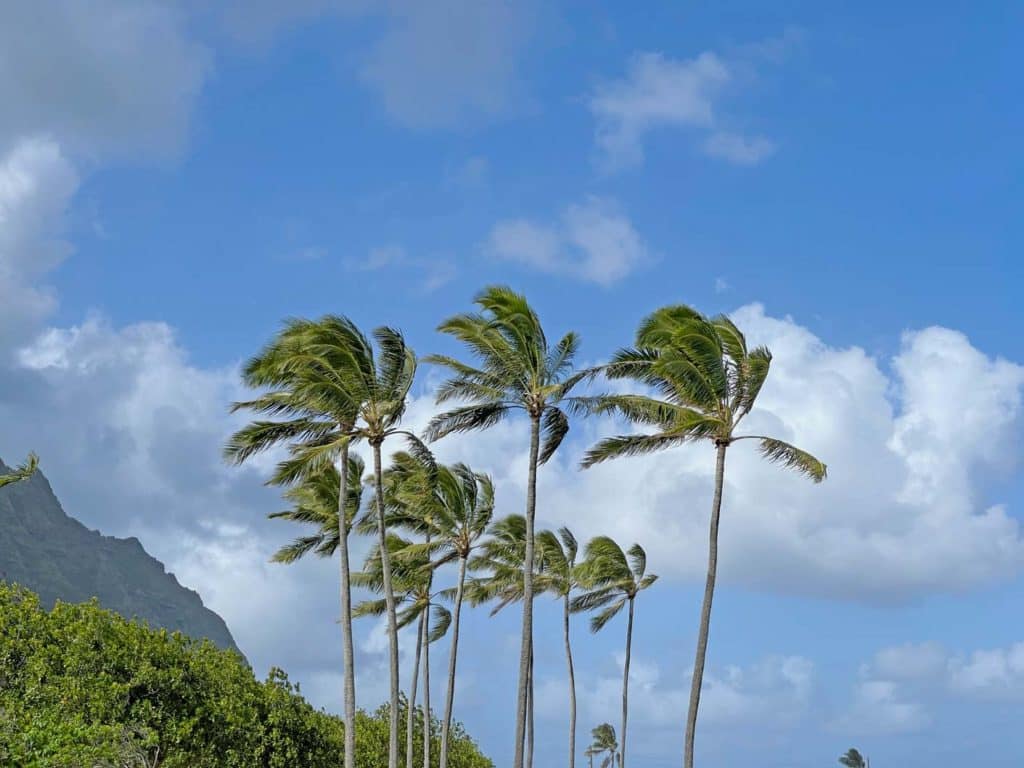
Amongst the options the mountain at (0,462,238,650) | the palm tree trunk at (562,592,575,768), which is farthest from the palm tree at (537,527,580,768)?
the mountain at (0,462,238,650)

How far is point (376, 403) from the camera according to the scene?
3588 centimetres

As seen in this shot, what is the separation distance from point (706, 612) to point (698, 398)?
5.71m

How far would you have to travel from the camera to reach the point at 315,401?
1372 inches

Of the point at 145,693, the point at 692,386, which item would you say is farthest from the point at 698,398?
the point at 145,693

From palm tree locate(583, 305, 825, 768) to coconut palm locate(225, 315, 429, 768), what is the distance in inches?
274

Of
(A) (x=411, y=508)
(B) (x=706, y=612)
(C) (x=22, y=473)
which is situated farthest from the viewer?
(A) (x=411, y=508)

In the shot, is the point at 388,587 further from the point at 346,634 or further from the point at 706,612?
the point at 706,612

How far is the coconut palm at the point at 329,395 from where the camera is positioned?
114 feet

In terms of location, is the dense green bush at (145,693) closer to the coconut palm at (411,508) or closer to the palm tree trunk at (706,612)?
the coconut palm at (411,508)

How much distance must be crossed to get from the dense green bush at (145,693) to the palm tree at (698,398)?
14.0m

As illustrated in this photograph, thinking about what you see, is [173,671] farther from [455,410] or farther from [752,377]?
[752,377]

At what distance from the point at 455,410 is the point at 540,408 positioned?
2.75m

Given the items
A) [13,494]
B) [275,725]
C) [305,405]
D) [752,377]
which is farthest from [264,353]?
[13,494]

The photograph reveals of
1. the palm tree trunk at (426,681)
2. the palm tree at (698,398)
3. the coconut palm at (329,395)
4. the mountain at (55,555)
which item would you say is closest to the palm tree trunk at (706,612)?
the palm tree at (698,398)
